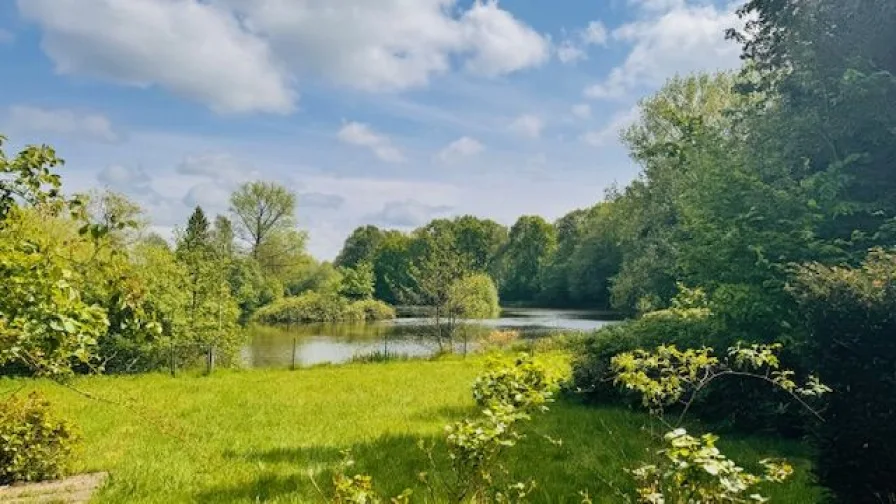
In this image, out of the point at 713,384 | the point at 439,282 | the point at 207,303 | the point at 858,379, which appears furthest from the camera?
the point at 439,282

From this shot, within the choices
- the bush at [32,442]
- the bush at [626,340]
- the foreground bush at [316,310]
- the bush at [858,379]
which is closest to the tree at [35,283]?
the bush at [32,442]

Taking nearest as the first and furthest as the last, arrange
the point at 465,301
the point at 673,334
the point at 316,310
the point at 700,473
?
1. the point at 700,473
2. the point at 673,334
3. the point at 465,301
4. the point at 316,310

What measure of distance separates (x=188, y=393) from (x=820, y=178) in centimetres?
1545

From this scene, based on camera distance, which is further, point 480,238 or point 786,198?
point 480,238

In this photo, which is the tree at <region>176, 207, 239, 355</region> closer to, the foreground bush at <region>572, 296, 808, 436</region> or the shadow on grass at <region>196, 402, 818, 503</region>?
the foreground bush at <region>572, 296, 808, 436</region>

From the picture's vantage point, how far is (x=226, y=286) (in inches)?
1063

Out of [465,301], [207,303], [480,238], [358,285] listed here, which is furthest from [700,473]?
[480,238]

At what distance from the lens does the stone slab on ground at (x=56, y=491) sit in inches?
295


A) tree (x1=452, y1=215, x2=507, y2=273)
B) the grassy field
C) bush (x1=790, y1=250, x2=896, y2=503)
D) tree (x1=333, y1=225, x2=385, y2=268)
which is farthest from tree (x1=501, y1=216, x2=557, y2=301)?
bush (x1=790, y1=250, x2=896, y2=503)

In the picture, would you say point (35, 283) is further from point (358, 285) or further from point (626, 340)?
point (358, 285)

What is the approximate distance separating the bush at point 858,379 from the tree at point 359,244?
108 metres

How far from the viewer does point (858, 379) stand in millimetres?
6145

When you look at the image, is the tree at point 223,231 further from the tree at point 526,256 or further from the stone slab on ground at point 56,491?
the stone slab on ground at point 56,491

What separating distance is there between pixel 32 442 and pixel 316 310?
183ft
